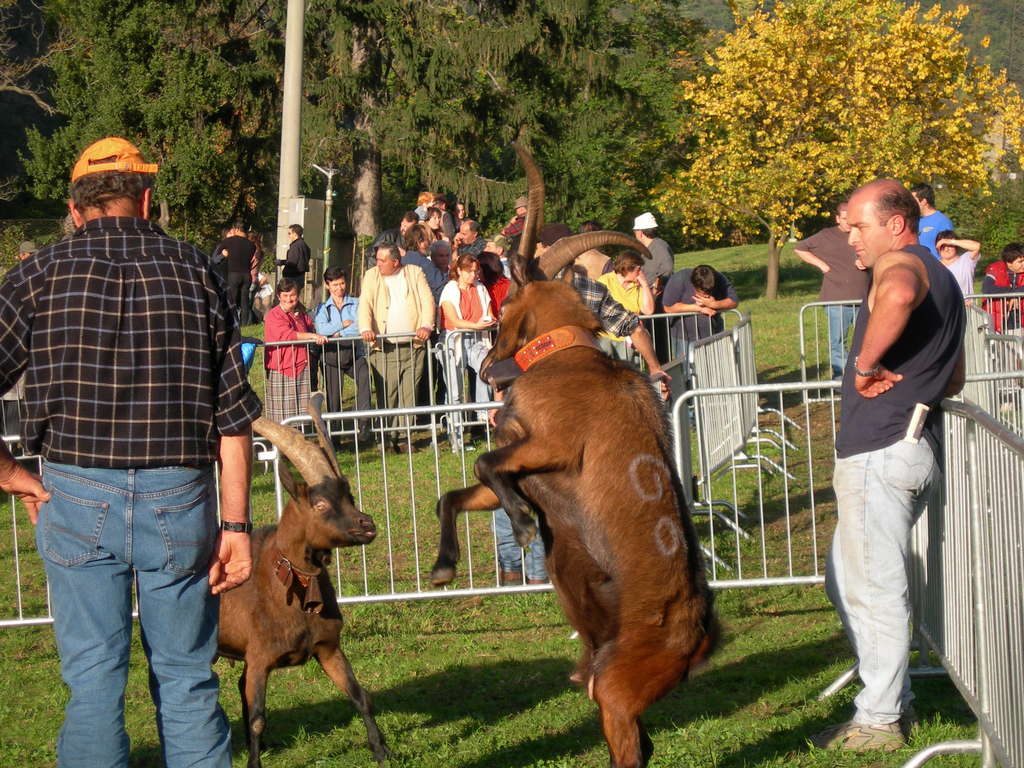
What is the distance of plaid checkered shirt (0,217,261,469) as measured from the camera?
3.68 meters

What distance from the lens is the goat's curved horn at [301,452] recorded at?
5.19m

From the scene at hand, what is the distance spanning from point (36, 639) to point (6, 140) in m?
39.7

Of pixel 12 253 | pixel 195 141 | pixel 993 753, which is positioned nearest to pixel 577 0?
pixel 195 141

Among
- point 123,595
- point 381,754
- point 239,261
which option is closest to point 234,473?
point 123,595

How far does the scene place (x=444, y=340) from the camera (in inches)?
505

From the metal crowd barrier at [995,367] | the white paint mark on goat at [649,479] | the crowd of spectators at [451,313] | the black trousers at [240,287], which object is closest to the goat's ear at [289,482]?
the white paint mark on goat at [649,479]

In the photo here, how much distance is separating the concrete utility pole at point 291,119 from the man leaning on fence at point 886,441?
43.6 ft

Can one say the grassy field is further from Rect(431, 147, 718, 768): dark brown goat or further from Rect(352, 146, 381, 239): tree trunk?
Rect(352, 146, 381, 239): tree trunk

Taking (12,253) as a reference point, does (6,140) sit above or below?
above

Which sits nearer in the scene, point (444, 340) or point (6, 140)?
point (444, 340)

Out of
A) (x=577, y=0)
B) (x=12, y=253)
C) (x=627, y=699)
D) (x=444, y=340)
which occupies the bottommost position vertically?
(x=627, y=699)

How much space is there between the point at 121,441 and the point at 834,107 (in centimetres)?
2955

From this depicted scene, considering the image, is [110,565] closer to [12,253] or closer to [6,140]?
[12,253]

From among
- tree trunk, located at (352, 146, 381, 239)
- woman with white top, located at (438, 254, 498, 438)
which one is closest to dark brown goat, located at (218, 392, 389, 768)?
woman with white top, located at (438, 254, 498, 438)
